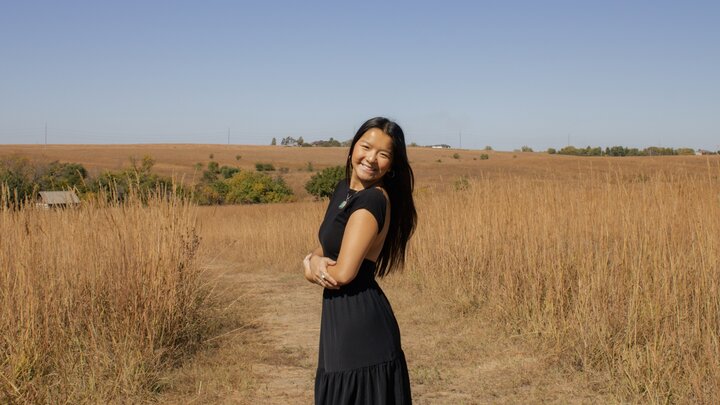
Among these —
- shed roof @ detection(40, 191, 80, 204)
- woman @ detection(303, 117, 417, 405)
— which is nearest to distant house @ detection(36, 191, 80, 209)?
shed roof @ detection(40, 191, 80, 204)

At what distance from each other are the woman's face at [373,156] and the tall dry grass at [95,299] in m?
2.54

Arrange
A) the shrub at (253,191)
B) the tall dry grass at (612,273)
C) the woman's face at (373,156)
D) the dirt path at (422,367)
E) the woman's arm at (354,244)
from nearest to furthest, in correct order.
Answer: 1. the woman's arm at (354,244)
2. the woman's face at (373,156)
3. the tall dry grass at (612,273)
4. the dirt path at (422,367)
5. the shrub at (253,191)

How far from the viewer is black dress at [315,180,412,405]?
2.54m

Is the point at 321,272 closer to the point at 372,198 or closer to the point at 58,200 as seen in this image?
the point at 372,198

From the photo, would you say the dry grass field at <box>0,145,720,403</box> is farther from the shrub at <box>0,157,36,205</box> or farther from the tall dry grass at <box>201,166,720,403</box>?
the shrub at <box>0,157,36,205</box>

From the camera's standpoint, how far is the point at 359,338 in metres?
2.54

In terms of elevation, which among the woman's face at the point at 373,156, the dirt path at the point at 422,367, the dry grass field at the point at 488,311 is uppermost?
the woman's face at the point at 373,156

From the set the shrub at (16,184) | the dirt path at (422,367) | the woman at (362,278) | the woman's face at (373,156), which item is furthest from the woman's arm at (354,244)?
the shrub at (16,184)

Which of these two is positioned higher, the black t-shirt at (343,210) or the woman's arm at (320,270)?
the black t-shirt at (343,210)

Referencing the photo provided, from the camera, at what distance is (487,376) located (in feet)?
17.6

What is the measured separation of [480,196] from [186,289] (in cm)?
405

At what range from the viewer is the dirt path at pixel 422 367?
16.0 feet

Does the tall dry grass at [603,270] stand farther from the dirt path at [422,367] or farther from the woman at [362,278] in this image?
the woman at [362,278]

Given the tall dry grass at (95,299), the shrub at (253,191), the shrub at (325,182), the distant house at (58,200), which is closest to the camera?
the tall dry grass at (95,299)
